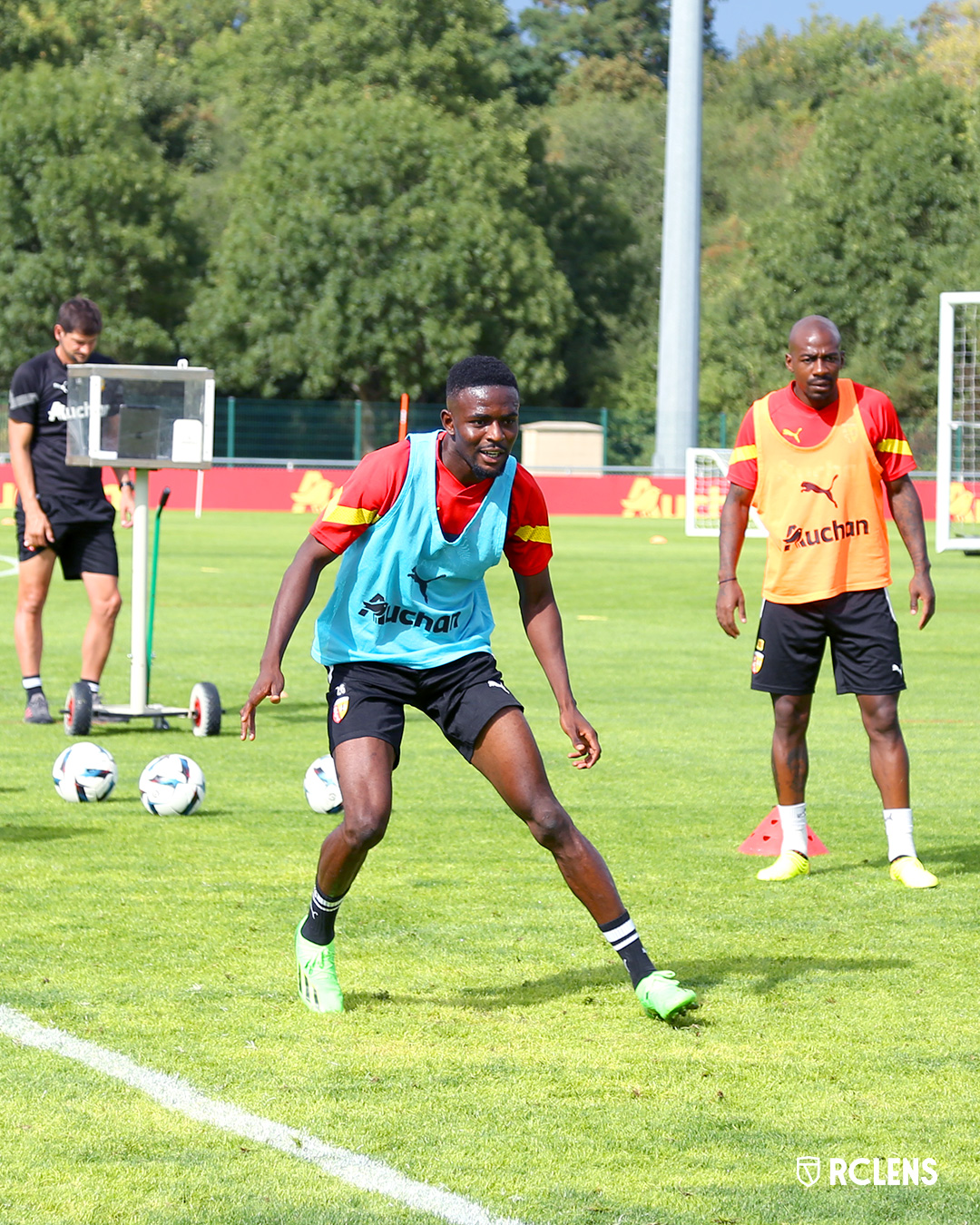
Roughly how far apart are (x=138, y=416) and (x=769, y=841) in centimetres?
432

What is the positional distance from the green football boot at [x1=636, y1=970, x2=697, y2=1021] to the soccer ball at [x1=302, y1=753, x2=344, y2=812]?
3.27 metres

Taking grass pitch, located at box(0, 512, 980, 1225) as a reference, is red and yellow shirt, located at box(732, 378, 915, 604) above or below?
above

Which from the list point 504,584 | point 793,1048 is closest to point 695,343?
point 504,584

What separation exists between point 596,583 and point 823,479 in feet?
52.0

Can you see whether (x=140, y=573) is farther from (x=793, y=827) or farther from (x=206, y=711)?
(x=793, y=827)

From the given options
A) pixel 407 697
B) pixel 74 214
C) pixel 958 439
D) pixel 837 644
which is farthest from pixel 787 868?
pixel 74 214

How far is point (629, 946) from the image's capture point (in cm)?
543

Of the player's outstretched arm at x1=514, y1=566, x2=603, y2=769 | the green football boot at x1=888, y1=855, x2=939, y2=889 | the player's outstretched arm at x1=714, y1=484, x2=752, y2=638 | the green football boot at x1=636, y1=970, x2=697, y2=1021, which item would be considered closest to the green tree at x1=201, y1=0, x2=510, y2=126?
the player's outstretched arm at x1=714, y1=484, x2=752, y2=638

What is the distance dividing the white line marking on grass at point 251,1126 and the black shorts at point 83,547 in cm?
579

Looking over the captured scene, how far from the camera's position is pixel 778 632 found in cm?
749

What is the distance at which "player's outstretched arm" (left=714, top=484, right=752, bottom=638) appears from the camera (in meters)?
7.55

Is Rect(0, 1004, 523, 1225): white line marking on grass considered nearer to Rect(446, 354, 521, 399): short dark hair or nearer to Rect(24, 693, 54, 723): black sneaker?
Rect(446, 354, 521, 399): short dark hair

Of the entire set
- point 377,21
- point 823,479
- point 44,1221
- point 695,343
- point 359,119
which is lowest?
point 44,1221

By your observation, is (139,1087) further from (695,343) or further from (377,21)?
(377,21)
